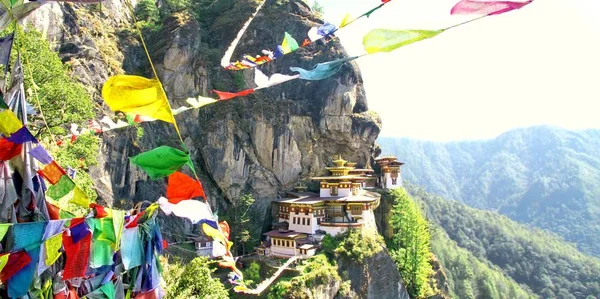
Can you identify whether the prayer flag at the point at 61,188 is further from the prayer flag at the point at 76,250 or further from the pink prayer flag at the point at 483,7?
the pink prayer flag at the point at 483,7

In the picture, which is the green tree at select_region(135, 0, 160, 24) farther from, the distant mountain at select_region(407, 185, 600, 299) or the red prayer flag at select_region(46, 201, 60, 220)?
the distant mountain at select_region(407, 185, 600, 299)

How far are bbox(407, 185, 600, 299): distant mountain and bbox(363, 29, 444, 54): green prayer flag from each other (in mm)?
52404

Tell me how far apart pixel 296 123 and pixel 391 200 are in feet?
30.1

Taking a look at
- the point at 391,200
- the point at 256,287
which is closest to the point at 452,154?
the point at 391,200

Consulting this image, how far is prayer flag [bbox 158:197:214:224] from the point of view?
4797 mm

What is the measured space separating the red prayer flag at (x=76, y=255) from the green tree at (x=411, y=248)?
26.2 m

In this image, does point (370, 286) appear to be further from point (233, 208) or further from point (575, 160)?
point (575, 160)

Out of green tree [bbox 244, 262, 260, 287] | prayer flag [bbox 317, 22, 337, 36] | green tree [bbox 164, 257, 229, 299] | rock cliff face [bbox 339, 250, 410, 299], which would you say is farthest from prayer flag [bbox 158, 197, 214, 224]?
rock cliff face [bbox 339, 250, 410, 299]

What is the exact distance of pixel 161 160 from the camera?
13.8ft

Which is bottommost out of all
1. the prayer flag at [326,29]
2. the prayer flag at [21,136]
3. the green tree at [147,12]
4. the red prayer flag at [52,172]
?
the red prayer flag at [52,172]

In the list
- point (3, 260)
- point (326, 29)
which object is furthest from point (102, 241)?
point (326, 29)

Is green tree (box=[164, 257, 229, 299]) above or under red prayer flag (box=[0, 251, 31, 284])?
under

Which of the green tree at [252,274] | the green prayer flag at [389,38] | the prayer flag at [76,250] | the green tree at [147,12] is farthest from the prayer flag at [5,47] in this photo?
the green tree at [147,12]

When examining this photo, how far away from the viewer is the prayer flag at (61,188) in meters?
4.13
